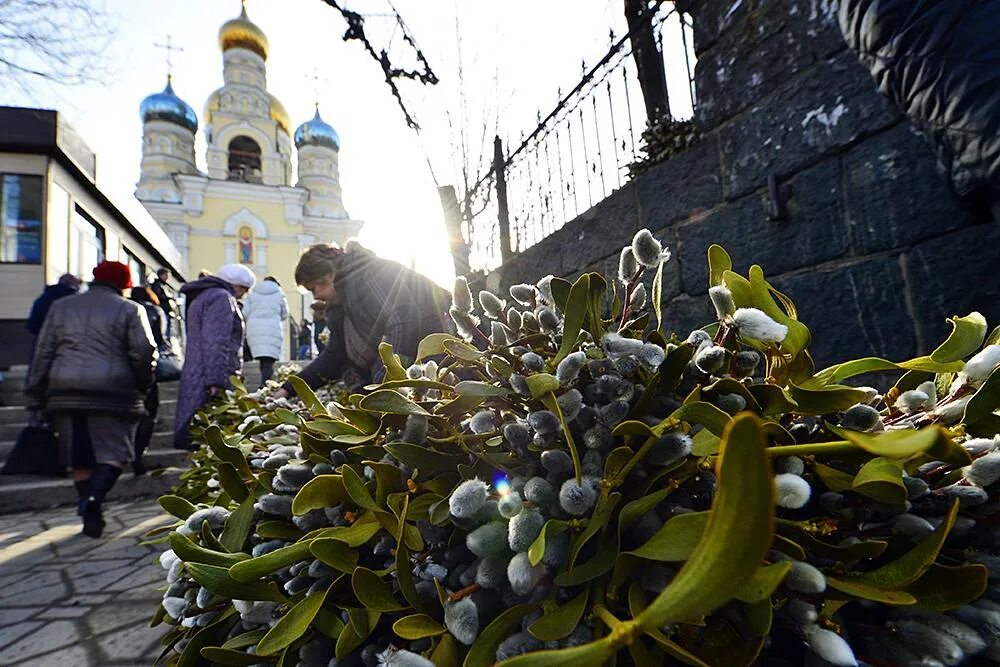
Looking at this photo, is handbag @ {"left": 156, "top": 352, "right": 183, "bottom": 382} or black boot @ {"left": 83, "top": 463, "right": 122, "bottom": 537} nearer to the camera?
black boot @ {"left": 83, "top": 463, "right": 122, "bottom": 537}

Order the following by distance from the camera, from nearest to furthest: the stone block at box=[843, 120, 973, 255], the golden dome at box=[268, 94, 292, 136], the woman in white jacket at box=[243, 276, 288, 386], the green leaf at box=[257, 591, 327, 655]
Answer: the green leaf at box=[257, 591, 327, 655] < the stone block at box=[843, 120, 973, 255] < the woman in white jacket at box=[243, 276, 288, 386] < the golden dome at box=[268, 94, 292, 136]

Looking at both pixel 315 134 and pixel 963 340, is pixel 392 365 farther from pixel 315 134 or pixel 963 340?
pixel 315 134

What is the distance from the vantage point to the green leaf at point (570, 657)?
1.09 feet

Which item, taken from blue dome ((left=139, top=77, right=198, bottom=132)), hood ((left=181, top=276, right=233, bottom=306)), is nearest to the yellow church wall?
blue dome ((left=139, top=77, right=198, bottom=132))

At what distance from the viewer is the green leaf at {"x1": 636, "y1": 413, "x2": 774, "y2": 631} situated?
11.0 inches

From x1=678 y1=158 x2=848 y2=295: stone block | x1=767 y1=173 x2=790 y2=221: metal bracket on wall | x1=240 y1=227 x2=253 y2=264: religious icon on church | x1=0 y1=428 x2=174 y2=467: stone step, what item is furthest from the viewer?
x1=240 y1=227 x2=253 y2=264: religious icon on church

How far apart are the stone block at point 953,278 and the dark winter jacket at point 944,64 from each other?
31 centimetres

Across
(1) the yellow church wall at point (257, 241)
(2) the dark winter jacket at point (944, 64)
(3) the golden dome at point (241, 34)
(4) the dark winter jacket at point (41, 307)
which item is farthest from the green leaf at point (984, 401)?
(3) the golden dome at point (241, 34)

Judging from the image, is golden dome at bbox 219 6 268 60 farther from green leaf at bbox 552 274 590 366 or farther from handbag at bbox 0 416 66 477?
green leaf at bbox 552 274 590 366

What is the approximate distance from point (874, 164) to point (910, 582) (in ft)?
7.85

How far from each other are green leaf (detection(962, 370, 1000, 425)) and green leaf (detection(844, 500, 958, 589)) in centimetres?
11

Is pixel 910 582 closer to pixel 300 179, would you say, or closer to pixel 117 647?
pixel 117 647

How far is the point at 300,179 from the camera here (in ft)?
130

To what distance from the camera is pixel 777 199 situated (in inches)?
103
